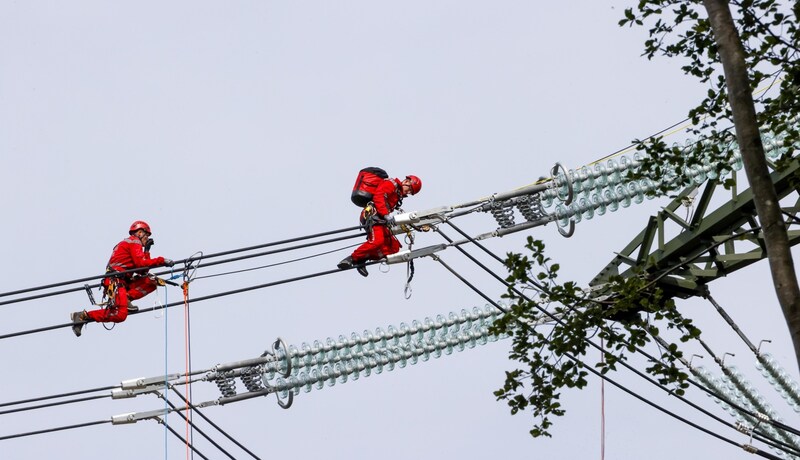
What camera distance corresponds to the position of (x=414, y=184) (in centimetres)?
2383

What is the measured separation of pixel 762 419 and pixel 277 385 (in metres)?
6.39

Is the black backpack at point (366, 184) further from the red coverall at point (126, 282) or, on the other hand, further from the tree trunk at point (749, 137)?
the tree trunk at point (749, 137)

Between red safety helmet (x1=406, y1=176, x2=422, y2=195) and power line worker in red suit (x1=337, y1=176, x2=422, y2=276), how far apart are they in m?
0.07

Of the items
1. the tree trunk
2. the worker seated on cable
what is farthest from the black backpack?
the tree trunk

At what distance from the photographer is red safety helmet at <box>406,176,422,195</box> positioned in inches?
938

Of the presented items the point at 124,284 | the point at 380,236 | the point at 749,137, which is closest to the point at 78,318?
the point at 124,284

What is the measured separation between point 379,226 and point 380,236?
0.14 meters

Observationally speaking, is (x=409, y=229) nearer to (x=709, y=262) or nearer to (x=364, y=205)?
(x=364, y=205)

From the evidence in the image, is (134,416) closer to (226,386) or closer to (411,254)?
(226,386)

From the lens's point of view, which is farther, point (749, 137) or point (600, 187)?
point (600, 187)

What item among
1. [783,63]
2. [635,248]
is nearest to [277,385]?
[635,248]

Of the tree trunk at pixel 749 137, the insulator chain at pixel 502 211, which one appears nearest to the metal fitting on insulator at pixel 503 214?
the insulator chain at pixel 502 211

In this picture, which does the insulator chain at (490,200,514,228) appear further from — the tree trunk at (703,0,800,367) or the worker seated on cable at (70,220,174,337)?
the tree trunk at (703,0,800,367)

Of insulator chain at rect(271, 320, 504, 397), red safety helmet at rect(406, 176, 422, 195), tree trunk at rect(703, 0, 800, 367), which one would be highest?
red safety helmet at rect(406, 176, 422, 195)
